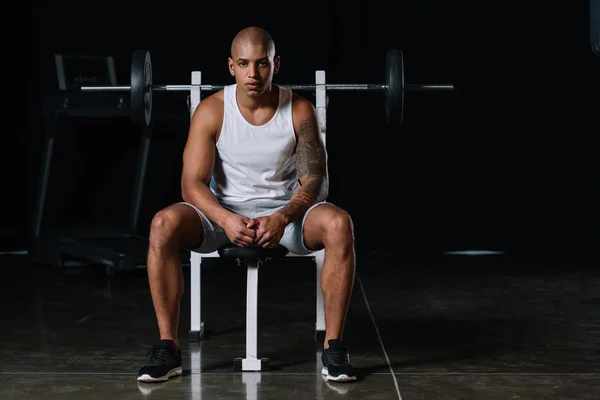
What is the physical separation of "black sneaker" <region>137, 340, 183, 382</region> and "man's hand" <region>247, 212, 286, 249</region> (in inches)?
16.2

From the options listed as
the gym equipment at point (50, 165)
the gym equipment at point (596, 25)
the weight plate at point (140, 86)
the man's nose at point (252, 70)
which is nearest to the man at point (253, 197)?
the man's nose at point (252, 70)

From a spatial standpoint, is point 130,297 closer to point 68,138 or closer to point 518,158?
point 68,138

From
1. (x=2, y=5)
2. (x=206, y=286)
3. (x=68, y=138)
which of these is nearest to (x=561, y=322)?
(x=206, y=286)

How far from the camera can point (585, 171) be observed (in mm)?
6410

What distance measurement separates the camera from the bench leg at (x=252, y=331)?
300 centimetres

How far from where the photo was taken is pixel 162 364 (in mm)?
2896

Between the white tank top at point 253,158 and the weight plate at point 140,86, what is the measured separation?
36cm

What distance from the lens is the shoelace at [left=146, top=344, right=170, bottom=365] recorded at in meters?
2.91

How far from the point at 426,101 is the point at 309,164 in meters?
3.35

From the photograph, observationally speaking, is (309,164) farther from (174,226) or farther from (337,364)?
(337,364)

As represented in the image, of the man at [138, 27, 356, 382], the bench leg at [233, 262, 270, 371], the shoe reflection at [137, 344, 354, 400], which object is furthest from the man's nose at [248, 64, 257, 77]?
the shoe reflection at [137, 344, 354, 400]

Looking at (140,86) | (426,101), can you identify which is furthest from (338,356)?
(426,101)

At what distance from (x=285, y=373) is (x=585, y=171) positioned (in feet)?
12.9

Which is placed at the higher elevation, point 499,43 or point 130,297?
point 499,43
